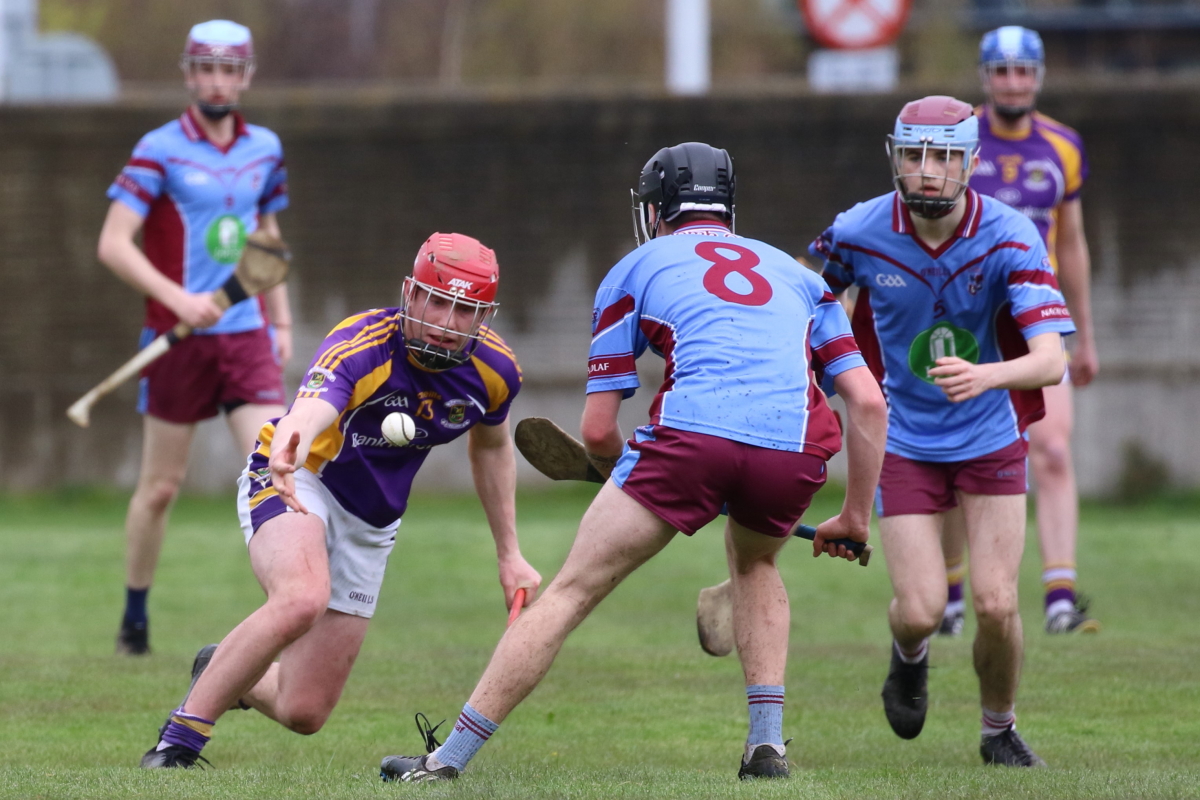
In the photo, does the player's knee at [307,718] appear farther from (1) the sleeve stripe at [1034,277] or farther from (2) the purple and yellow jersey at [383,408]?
(1) the sleeve stripe at [1034,277]

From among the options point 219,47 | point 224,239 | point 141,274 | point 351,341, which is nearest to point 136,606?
point 141,274

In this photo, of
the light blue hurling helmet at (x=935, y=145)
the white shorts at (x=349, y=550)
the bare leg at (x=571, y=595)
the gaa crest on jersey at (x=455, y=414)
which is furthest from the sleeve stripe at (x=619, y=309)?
the light blue hurling helmet at (x=935, y=145)

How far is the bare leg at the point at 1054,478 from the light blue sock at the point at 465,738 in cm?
438

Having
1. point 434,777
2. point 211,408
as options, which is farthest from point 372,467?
point 211,408

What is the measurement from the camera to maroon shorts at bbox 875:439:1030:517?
5.81 meters

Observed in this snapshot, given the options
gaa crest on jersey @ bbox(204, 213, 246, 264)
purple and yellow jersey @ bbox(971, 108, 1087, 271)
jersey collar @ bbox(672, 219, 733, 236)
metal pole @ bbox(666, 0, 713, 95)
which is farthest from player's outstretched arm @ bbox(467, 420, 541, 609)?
metal pole @ bbox(666, 0, 713, 95)

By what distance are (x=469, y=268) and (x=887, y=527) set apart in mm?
1866

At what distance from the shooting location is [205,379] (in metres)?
7.80

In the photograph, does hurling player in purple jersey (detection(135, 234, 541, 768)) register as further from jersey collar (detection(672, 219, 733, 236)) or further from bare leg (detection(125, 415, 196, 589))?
bare leg (detection(125, 415, 196, 589))

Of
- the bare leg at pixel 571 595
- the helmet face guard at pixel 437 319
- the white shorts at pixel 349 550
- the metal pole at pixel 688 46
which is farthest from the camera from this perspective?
the metal pole at pixel 688 46

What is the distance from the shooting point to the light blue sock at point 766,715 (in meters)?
4.88

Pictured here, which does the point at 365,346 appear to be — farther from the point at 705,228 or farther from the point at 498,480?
the point at 705,228

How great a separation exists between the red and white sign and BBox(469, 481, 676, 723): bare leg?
11.5m

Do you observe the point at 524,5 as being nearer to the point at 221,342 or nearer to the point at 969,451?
the point at 221,342
